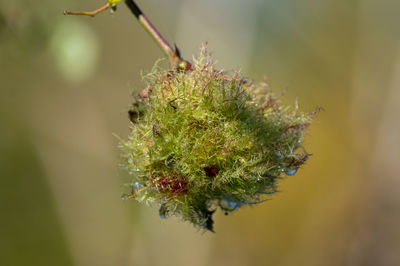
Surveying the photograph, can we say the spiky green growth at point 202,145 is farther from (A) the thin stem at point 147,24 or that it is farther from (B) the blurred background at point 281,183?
(B) the blurred background at point 281,183

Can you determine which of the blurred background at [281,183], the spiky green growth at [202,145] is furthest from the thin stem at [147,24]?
the blurred background at [281,183]

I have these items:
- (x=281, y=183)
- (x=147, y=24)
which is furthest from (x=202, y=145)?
(x=281, y=183)

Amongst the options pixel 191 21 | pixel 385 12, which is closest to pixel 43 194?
pixel 191 21

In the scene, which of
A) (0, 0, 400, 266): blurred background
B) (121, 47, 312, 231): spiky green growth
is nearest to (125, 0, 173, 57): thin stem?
(121, 47, 312, 231): spiky green growth

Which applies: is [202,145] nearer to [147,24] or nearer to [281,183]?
[147,24]

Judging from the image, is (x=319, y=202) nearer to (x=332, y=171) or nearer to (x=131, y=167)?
(x=332, y=171)
